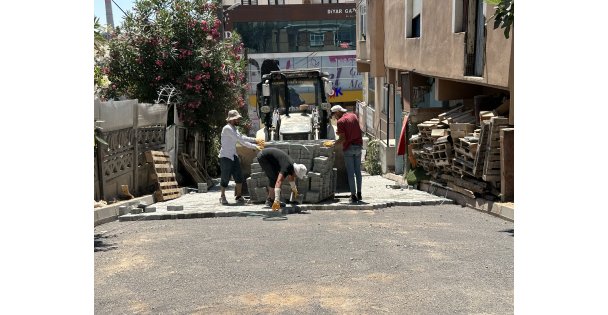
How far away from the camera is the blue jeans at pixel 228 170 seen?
15.3 meters

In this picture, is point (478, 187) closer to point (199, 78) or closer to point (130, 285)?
point (130, 285)

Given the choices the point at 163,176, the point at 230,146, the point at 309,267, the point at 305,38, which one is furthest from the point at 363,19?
the point at 309,267

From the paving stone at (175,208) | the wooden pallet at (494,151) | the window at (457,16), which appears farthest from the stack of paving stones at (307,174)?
the window at (457,16)

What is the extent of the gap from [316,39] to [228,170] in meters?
44.8

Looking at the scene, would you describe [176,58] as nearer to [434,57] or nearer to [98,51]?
[98,51]

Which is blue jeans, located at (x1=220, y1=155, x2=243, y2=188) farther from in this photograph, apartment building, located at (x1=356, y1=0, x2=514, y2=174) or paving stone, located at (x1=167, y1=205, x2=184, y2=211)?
apartment building, located at (x1=356, y1=0, x2=514, y2=174)

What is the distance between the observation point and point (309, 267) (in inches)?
329

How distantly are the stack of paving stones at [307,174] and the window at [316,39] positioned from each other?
44.5 m

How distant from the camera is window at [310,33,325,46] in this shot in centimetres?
5894

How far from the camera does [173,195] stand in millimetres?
18391

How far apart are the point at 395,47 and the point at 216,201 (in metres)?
11.2

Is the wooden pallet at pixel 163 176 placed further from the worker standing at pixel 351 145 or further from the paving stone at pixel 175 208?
the worker standing at pixel 351 145

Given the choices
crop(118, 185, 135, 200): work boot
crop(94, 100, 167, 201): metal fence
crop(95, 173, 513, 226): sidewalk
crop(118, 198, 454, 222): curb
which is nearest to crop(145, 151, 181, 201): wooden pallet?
crop(94, 100, 167, 201): metal fence

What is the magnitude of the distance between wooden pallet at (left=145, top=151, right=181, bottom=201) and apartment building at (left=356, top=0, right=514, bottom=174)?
604 cm
